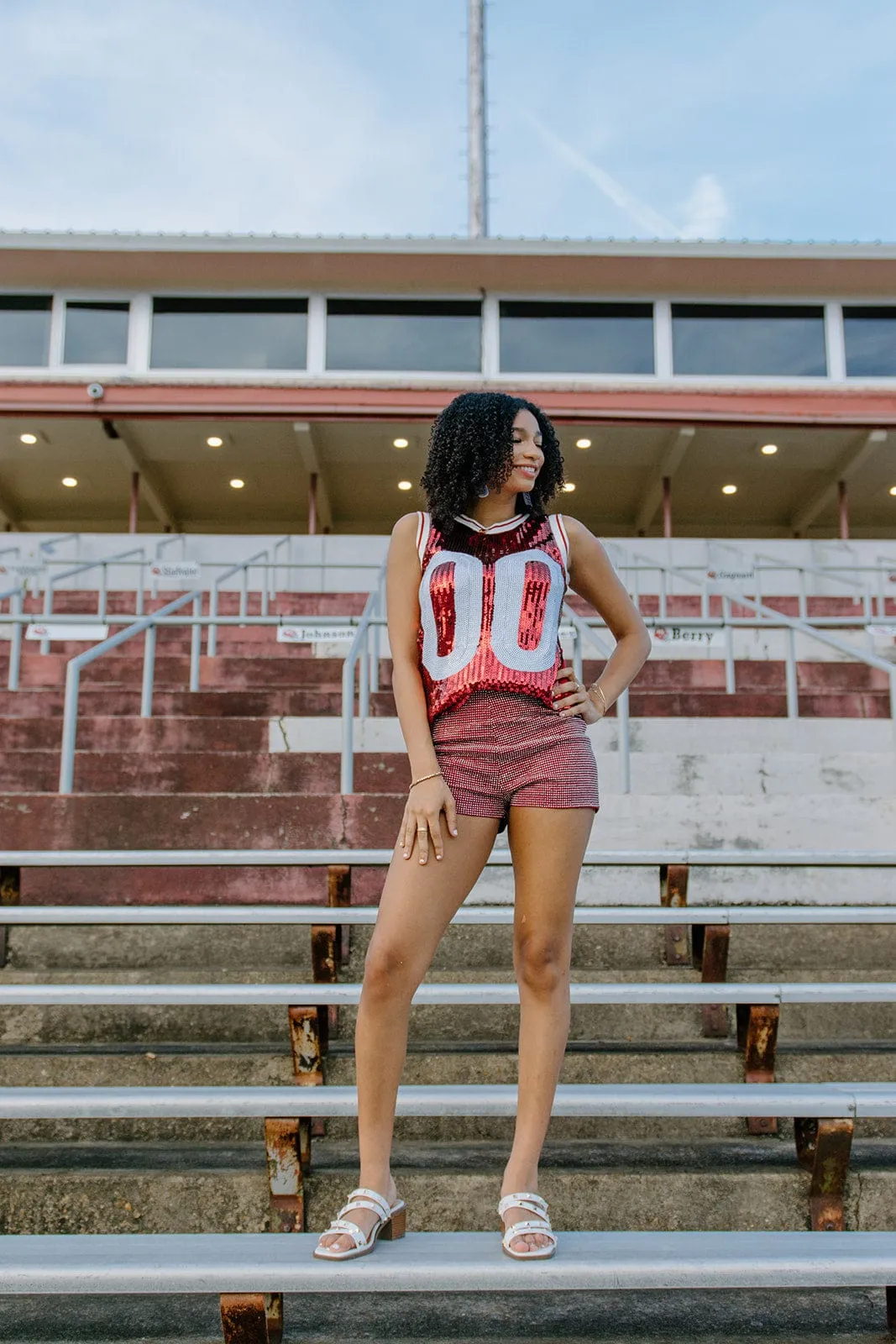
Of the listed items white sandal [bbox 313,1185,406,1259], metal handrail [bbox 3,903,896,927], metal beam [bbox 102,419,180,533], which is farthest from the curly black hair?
metal beam [bbox 102,419,180,533]

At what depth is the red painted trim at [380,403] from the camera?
1284 cm

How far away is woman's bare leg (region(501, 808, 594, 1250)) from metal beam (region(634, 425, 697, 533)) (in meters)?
11.6

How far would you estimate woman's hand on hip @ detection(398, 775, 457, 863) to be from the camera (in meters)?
2.09

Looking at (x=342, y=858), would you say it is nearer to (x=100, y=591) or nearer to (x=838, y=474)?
(x=100, y=591)

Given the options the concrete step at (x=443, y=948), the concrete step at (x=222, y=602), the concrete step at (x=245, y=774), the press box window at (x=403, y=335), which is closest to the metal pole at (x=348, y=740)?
the concrete step at (x=245, y=774)

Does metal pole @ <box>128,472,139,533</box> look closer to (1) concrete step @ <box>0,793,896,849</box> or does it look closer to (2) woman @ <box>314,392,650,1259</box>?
(1) concrete step @ <box>0,793,896,849</box>

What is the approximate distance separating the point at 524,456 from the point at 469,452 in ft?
0.37

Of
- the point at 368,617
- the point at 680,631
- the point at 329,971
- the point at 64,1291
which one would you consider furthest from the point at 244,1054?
the point at 680,631

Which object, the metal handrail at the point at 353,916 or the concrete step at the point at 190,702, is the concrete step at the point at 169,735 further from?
the metal handrail at the point at 353,916

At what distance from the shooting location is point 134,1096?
103 inches

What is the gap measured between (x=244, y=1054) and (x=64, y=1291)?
1119 mm

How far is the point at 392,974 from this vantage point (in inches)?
82.0

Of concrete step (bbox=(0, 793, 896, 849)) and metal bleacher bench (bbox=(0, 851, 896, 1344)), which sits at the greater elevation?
concrete step (bbox=(0, 793, 896, 849))

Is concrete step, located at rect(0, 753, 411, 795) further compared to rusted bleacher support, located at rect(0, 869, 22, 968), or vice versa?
concrete step, located at rect(0, 753, 411, 795)
